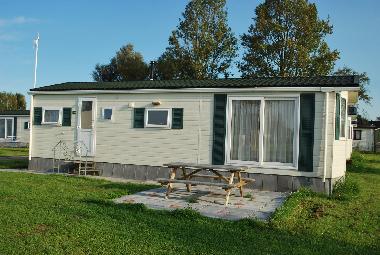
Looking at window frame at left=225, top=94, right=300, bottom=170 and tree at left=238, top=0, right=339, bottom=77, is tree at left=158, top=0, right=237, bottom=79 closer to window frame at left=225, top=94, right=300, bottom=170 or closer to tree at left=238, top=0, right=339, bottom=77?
tree at left=238, top=0, right=339, bottom=77

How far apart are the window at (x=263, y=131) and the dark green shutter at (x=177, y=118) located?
4.68ft

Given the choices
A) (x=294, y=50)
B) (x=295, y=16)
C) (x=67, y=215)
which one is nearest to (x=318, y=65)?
(x=294, y=50)

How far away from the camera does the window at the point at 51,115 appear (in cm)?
1364

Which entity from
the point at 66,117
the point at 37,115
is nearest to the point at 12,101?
the point at 37,115

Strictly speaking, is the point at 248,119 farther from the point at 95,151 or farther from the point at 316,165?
the point at 95,151

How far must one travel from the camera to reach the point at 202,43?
Result: 34.6 meters

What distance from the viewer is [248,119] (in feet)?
35.9

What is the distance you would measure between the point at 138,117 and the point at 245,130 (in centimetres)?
Result: 327

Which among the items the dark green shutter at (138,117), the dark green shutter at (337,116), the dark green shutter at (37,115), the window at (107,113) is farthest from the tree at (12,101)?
the dark green shutter at (337,116)

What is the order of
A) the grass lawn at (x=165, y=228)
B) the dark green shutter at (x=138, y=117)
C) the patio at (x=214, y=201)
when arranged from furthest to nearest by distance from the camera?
the dark green shutter at (x=138, y=117) < the patio at (x=214, y=201) < the grass lawn at (x=165, y=228)

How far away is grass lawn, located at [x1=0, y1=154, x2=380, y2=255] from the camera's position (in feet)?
17.5

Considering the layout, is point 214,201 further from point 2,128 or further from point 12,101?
point 12,101

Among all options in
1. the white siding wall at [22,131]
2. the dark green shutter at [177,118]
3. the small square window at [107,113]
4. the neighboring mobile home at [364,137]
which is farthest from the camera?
the neighboring mobile home at [364,137]

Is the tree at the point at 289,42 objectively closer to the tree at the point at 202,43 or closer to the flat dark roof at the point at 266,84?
the tree at the point at 202,43
